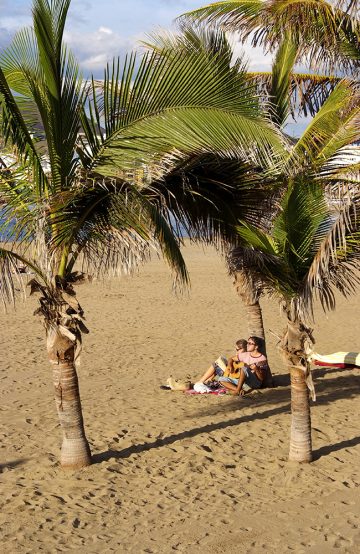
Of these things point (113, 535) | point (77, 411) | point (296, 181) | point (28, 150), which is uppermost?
point (28, 150)

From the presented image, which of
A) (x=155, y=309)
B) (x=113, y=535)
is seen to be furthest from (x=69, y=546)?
(x=155, y=309)

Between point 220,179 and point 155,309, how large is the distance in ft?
38.9

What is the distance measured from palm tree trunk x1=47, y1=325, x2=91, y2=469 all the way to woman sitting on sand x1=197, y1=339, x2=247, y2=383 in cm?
338

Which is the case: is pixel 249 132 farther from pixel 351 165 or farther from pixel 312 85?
pixel 312 85

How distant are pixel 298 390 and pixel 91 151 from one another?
10.2ft

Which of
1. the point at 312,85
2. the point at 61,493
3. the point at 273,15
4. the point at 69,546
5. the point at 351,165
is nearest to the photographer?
the point at 69,546

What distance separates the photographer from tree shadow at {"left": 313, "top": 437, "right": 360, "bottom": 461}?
7.93 m

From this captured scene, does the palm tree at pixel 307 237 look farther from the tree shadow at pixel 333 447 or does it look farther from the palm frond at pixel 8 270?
the palm frond at pixel 8 270

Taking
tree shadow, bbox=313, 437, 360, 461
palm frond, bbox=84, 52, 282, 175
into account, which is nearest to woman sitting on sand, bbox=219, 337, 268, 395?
tree shadow, bbox=313, 437, 360, 461

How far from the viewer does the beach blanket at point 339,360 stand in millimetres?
12023

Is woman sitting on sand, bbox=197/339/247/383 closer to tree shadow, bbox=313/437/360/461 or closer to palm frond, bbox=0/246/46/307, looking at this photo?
tree shadow, bbox=313/437/360/461

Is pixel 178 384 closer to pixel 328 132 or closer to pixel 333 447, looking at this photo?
pixel 333 447

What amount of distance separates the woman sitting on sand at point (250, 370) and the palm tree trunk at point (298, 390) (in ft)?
8.59

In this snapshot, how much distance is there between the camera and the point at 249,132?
5965 mm
